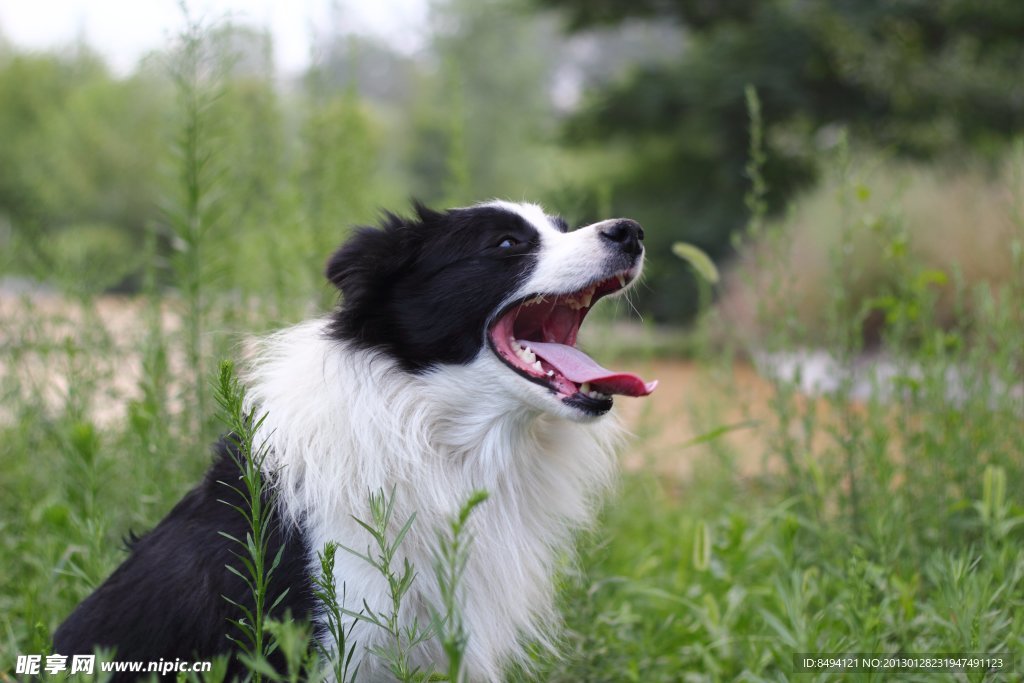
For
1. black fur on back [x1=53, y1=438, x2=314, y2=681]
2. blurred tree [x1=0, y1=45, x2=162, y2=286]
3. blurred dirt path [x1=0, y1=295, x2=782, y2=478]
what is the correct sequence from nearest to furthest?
black fur on back [x1=53, y1=438, x2=314, y2=681], blurred dirt path [x1=0, y1=295, x2=782, y2=478], blurred tree [x1=0, y1=45, x2=162, y2=286]

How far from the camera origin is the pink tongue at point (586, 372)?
215 centimetres

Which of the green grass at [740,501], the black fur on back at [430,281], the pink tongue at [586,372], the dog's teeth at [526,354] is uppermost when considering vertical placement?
the black fur on back at [430,281]

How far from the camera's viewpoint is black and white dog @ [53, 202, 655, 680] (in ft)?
6.51

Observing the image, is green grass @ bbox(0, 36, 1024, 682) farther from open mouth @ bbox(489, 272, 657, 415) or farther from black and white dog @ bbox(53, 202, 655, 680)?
open mouth @ bbox(489, 272, 657, 415)

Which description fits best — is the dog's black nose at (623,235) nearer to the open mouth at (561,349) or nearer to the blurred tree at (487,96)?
the open mouth at (561,349)

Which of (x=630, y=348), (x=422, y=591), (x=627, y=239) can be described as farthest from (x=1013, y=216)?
(x=630, y=348)

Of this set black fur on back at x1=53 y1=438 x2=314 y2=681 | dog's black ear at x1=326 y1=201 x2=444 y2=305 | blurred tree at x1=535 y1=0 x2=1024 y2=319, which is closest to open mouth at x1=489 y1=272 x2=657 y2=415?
dog's black ear at x1=326 y1=201 x2=444 y2=305

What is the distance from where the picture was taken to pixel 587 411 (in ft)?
6.86

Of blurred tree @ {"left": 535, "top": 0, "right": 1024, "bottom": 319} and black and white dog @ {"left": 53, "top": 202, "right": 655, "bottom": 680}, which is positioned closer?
black and white dog @ {"left": 53, "top": 202, "right": 655, "bottom": 680}

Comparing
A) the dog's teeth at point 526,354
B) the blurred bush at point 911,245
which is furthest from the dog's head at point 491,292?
the blurred bush at point 911,245

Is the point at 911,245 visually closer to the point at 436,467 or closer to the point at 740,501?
the point at 740,501

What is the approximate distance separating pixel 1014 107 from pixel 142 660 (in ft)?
40.8

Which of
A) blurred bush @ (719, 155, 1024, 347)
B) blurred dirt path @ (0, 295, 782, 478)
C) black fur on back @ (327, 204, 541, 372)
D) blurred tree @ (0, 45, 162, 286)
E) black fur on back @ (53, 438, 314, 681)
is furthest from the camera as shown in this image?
blurred tree @ (0, 45, 162, 286)

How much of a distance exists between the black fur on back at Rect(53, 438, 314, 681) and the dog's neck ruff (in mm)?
85
